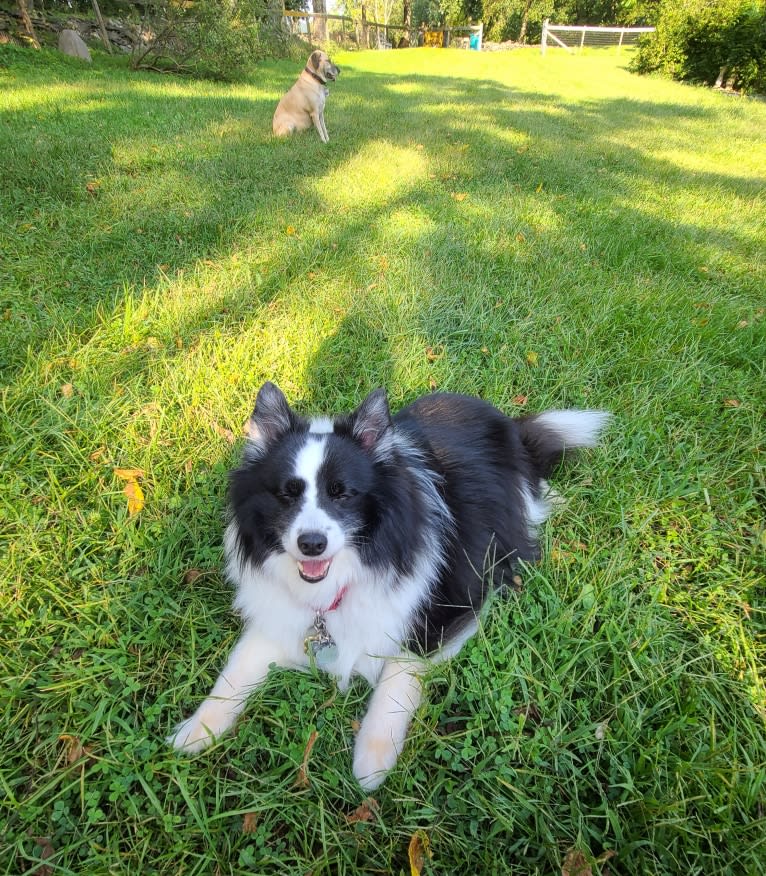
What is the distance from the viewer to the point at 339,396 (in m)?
2.93

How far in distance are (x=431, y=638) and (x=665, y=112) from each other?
1440cm

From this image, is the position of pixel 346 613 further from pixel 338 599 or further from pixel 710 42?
pixel 710 42

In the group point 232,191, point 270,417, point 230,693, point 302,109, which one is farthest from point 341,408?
point 302,109

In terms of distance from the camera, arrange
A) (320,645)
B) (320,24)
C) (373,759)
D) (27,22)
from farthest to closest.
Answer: (320,24) → (27,22) → (320,645) → (373,759)

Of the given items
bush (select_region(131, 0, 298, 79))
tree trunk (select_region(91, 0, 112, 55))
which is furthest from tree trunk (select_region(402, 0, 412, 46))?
bush (select_region(131, 0, 298, 79))

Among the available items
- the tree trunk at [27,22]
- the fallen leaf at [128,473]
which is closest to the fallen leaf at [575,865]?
the fallen leaf at [128,473]

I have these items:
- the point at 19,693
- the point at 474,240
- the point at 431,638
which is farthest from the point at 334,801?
the point at 474,240

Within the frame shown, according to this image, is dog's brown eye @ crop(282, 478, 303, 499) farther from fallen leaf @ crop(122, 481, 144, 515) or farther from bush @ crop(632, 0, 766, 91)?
bush @ crop(632, 0, 766, 91)

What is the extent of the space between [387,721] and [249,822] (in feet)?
1.64

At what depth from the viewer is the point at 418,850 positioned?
1413 millimetres

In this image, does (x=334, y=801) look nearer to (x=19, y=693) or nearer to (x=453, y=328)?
(x=19, y=693)

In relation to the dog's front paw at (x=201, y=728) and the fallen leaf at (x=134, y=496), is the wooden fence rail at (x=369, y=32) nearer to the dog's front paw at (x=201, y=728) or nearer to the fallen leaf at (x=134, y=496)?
the fallen leaf at (x=134, y=496)

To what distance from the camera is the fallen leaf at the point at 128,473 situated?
2395 millimetres

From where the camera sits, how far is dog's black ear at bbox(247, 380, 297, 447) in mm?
1764
